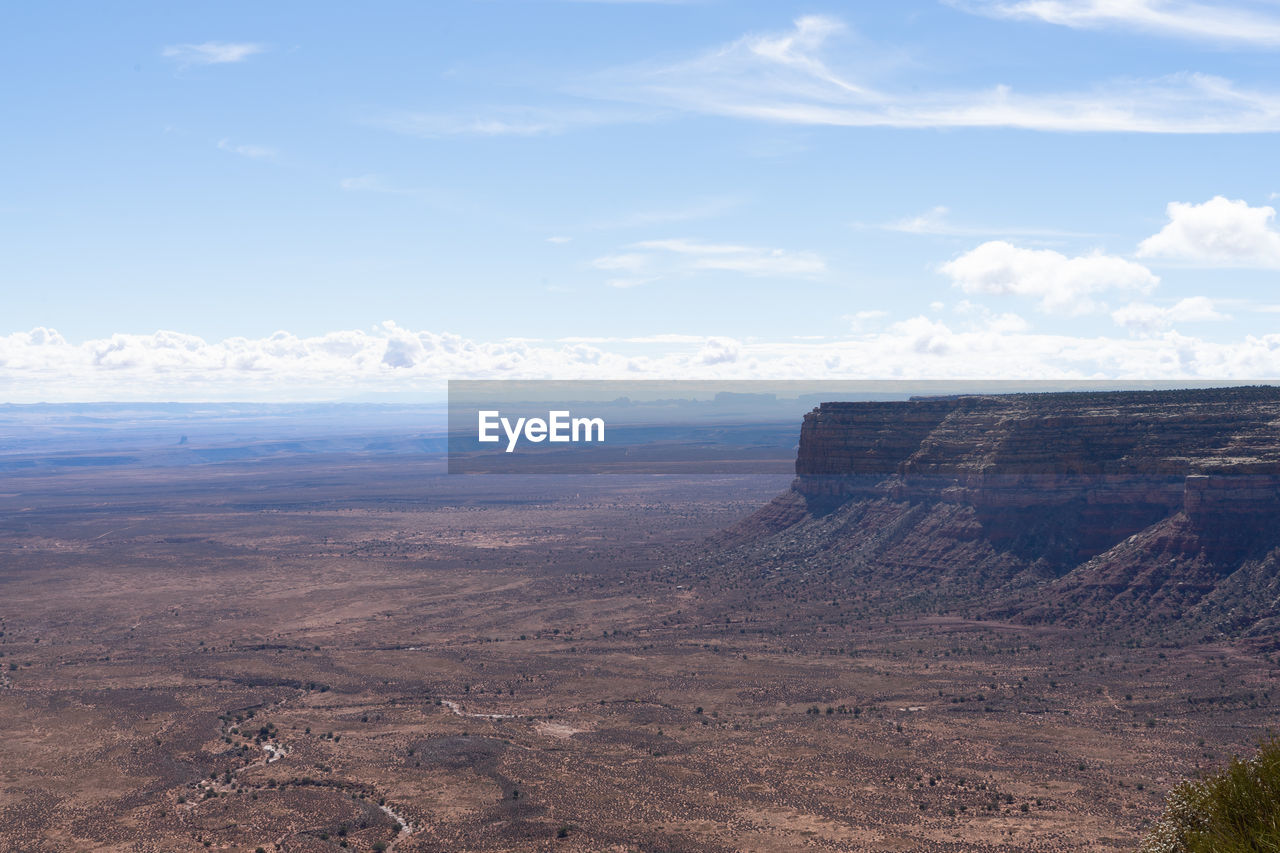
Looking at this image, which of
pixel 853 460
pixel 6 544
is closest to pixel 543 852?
pixel 853 460

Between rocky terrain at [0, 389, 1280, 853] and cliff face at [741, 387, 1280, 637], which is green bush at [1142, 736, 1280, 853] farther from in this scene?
cliff face at [741, 387, 1280, 637]

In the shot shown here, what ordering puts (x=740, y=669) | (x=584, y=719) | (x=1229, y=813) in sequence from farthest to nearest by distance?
1. (x=740, y=669)
2. (x=584, y=719)
3. (x=1229, y=813)

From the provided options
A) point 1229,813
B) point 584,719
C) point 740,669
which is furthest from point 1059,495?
point 1229,813

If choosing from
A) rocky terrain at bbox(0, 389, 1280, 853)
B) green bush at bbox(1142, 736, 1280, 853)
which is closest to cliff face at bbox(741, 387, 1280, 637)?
rocky terrain at bbox(0, 389, 1280, 853)

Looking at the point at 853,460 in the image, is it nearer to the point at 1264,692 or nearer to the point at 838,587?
the point at 838,587

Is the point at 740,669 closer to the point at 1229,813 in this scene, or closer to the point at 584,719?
the point at 584,719

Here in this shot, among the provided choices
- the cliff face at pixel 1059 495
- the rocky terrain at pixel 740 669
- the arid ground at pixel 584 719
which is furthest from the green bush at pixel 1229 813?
the cliff face at pixel 1059 495
